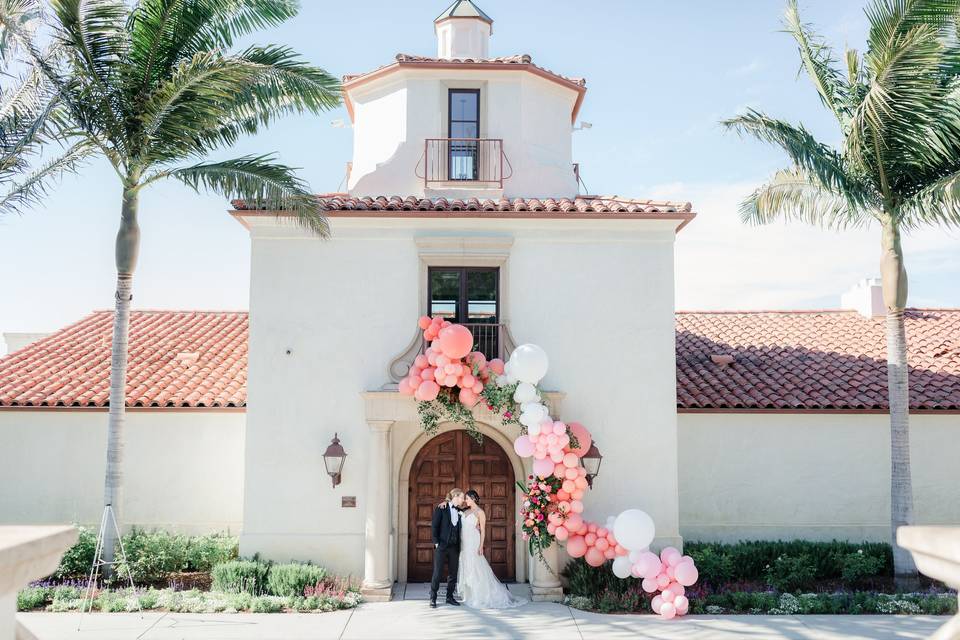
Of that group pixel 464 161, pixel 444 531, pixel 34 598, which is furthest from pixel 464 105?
pixel 34 598

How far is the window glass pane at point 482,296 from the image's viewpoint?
42.7ft

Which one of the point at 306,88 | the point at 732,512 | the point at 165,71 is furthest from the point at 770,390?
the point at 165,71

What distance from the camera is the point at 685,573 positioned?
10938 mm

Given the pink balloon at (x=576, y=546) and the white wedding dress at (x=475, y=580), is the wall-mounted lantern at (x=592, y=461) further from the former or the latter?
the white wedding dress at (x=475, y=580)

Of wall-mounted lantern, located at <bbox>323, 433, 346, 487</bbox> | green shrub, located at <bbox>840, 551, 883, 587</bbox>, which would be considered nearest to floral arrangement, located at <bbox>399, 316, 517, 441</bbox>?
wall-mounted lantern, located at <bbox>323, 433, 346, 487</bbox>

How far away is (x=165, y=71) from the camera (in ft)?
40.1

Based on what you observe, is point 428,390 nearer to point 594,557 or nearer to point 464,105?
point 594,557

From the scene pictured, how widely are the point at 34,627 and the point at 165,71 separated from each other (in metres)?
8.75

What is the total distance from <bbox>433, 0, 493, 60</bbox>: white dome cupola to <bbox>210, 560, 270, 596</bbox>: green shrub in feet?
38.9

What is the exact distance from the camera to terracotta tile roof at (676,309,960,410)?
14938 millimetres

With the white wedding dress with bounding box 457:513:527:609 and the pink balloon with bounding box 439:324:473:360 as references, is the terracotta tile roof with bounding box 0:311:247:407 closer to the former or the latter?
the pink balloon with bounding box 439:324:473:360

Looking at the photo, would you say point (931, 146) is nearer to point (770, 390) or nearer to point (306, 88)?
point (770, 390)

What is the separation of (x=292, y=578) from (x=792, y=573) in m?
8.41

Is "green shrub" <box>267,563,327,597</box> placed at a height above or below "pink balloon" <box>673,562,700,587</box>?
below
